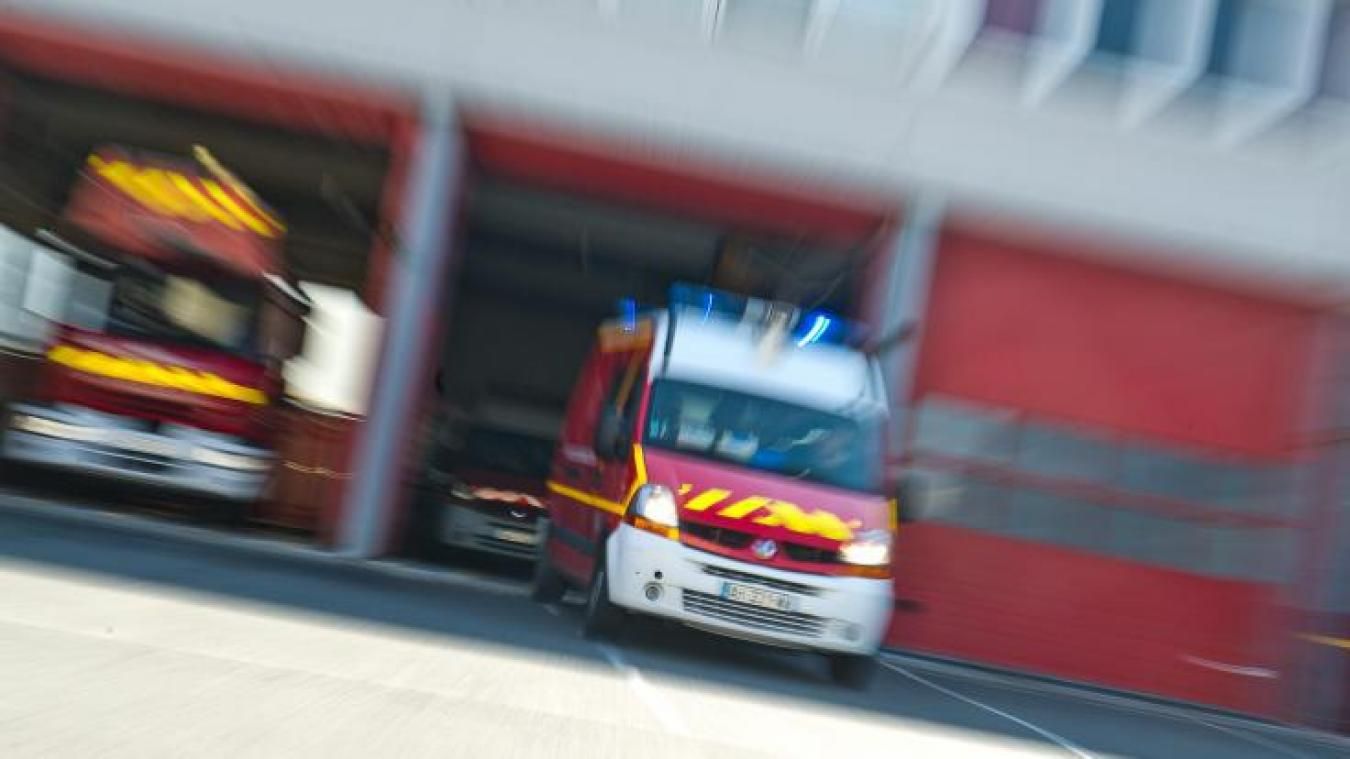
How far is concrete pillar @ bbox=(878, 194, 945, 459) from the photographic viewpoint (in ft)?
56.9

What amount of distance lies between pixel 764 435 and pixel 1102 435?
23.5ft

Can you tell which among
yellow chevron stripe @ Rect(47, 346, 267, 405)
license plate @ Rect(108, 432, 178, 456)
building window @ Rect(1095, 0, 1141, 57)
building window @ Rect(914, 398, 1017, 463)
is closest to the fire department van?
yellow chevron stripe @ Rect(47, 346, 267, 405)

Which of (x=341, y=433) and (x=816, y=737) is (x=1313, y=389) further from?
(x=816, y=737)

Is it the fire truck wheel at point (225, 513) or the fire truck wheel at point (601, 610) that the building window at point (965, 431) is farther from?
the fire truck wheel at point (225, 513)

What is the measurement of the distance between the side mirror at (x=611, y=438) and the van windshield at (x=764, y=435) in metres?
0.21

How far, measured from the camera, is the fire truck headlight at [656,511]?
426 inches

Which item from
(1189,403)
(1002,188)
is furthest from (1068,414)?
(1002,188)

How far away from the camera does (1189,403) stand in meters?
17.8

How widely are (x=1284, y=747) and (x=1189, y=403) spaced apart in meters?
5.05

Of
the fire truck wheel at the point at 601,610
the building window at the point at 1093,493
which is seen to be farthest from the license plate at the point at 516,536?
the fire truck wheel at the point at 601,610

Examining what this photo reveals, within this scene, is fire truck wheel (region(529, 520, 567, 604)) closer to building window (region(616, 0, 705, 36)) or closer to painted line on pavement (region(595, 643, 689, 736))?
painted line on pavement (region(595, 643, 689, 736))

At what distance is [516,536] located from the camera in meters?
17.5

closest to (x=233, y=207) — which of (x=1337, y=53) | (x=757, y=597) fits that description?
(x=757, y=597)

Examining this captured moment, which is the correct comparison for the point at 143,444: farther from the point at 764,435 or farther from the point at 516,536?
the point at 764,435
